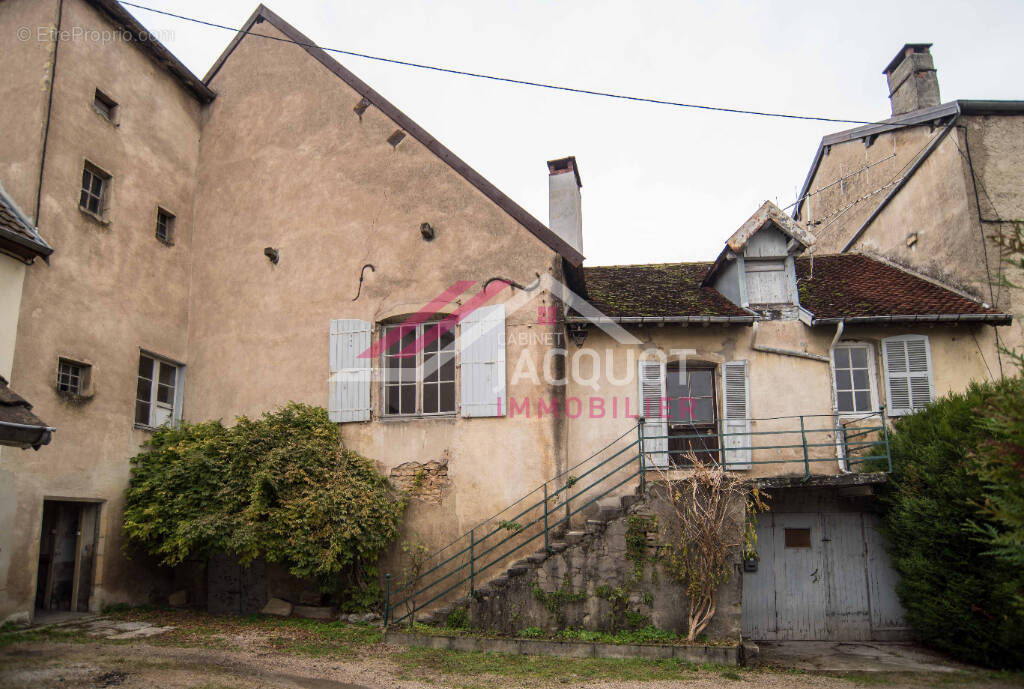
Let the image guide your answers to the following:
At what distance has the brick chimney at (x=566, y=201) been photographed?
12.8 metres

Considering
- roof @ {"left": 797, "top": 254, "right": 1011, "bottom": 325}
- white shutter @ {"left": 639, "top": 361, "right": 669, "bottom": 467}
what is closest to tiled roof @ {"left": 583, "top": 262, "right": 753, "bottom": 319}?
white shutter @ {"left": 639, "top": 361, "right": 669, "bottom": 467}

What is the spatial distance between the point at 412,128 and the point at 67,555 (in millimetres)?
8052

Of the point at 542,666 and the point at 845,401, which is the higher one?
the point at 845,401

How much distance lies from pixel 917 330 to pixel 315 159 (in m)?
10.2

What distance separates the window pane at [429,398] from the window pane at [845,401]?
6349 mm

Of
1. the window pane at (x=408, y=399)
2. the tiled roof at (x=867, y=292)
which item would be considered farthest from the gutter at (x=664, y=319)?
the window pane at (x=408, y=399)

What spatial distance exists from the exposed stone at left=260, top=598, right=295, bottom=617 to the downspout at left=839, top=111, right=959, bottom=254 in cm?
1300

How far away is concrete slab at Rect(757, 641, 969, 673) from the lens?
9188 millimetres

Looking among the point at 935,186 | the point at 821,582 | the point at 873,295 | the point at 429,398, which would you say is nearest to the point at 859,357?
the point at 873,295

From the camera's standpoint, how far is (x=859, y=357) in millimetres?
12102

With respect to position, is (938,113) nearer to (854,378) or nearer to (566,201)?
(854,378)

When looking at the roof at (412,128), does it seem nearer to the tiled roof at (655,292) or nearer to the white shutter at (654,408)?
the tiled roof at (655,292)

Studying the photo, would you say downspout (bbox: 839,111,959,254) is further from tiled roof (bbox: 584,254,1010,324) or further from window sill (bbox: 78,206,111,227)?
window sill (bbox: 78,206,111,227)

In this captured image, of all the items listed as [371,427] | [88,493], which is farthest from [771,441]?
[88,493]
